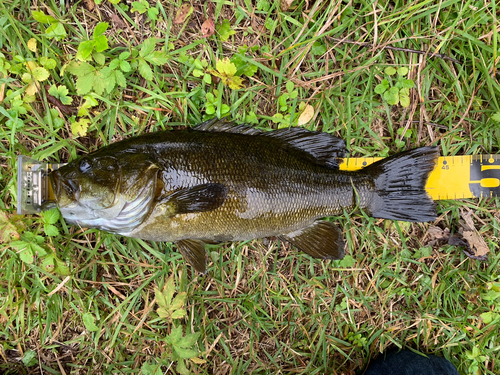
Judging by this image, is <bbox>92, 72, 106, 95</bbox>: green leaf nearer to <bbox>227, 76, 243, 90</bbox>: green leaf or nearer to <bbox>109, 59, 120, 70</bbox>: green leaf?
<bbox>109, 59, 120, 70</bbox>: green leaf

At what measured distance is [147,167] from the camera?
220 cm

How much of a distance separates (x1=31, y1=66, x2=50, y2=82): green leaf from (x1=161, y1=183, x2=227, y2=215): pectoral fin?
1550mm

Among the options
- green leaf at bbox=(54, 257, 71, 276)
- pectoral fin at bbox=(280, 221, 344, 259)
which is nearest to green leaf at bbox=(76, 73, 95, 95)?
green leaf at bbox=(54, 257, 71, 276)

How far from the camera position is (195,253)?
2438mm

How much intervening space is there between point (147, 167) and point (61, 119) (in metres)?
→ 1.12

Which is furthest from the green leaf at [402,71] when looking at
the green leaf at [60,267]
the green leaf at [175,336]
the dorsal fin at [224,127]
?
the green leaf at [60,267]

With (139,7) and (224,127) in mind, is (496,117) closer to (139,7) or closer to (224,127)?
(224,127)

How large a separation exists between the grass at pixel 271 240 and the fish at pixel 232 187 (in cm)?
26

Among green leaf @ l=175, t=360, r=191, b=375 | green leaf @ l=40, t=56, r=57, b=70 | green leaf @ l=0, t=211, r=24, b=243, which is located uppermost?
green leaf @ l=40, t=56, r=57, b=70

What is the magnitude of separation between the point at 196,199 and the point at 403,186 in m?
1.76

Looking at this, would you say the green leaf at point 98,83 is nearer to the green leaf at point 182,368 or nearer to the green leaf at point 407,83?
the green leaf at point 182,368

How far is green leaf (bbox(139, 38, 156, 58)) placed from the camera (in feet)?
8.35

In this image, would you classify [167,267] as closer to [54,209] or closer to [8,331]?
[54,209]

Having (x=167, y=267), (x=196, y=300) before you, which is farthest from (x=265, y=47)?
(x=196, y=300)
